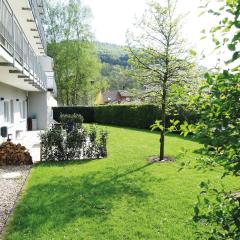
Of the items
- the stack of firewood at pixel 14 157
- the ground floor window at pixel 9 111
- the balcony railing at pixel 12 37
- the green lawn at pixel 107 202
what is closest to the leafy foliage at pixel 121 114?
the ground floor window at pixel 9 111

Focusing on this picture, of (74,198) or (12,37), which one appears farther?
(12,37)

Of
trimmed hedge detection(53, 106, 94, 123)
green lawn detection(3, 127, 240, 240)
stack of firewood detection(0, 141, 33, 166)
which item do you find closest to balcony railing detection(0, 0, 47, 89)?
stack of firewood detection(0, 141, 33, 166)

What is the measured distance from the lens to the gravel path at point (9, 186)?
7.51 meters

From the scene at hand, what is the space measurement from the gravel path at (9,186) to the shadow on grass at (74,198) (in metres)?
0.23

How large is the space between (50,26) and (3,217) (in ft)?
133

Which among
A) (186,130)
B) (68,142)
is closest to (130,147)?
(68,142)

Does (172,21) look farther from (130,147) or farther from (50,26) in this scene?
(50,26)

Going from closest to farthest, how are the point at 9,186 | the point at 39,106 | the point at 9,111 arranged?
the point at 9,186 < the point at 9,111 < the point at 39,106

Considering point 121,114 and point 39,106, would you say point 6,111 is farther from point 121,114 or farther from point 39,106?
point 121,114

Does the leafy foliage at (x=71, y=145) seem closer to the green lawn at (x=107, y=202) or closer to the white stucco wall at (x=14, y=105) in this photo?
the green lawn at (x=107, y=202)

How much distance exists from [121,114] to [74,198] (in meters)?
23.9

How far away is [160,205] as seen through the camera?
305 inches

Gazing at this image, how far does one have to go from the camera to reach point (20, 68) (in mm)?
11727

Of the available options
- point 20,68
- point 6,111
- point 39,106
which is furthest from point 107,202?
point 39,106
